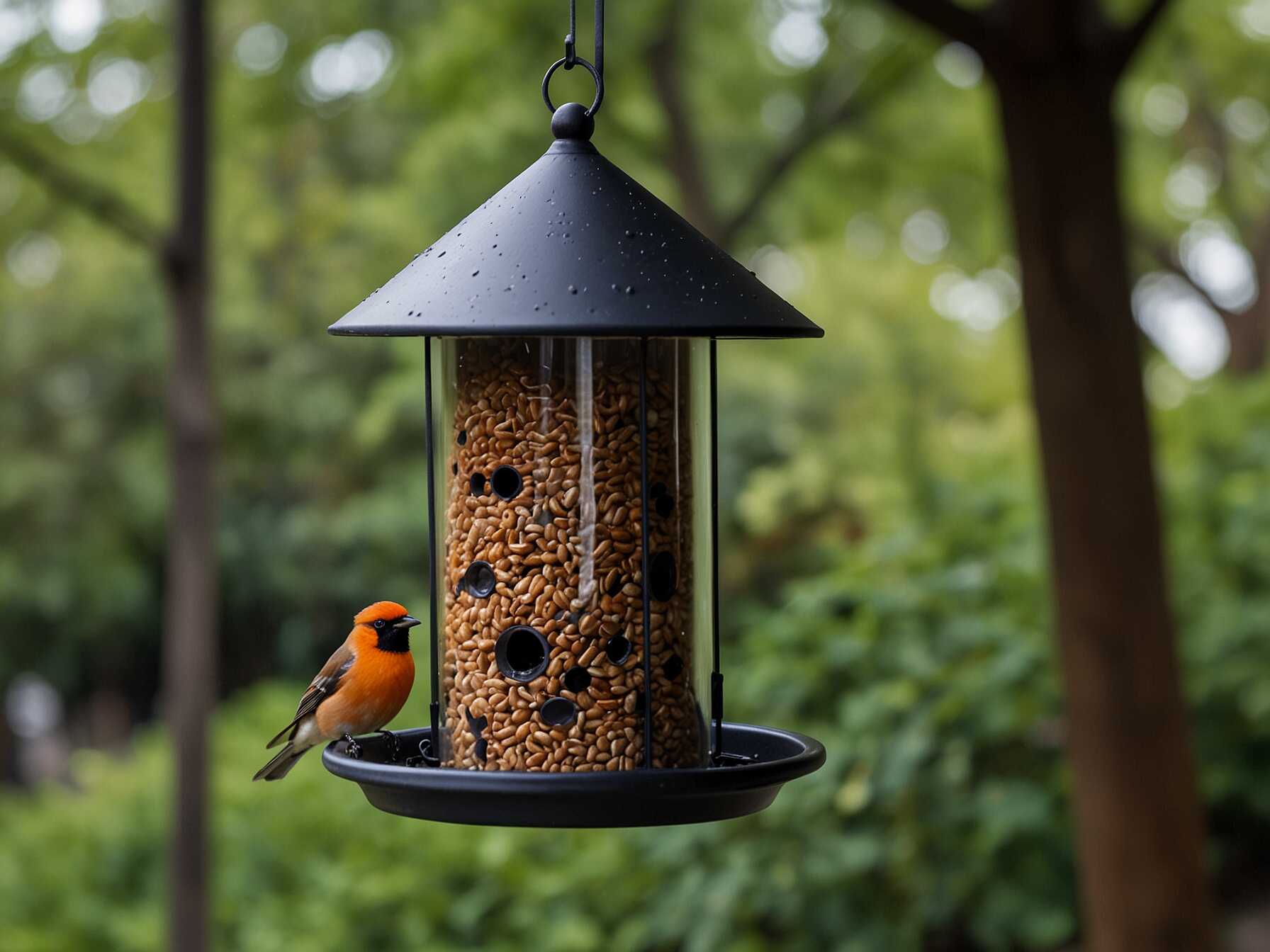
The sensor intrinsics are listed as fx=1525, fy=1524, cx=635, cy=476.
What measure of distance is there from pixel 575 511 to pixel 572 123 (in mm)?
686

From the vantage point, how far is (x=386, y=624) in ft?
10.3

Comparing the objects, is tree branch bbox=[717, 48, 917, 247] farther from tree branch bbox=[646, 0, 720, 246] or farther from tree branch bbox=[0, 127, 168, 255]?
tree branch bbox=[0, 127, 168, 255]

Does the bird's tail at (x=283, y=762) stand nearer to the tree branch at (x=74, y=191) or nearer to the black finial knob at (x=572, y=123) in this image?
the black finial knob at (x=572, y=123)

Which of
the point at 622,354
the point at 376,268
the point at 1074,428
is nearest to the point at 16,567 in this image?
the point at 376,268

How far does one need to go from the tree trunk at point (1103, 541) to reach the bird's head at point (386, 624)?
2.54m

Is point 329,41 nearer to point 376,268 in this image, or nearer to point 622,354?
point 376,268

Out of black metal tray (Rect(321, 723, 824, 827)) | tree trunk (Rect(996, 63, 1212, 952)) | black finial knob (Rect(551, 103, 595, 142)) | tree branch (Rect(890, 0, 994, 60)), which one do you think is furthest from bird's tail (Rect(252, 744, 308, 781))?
tree branch (Rect(890, 0, 994, 60))

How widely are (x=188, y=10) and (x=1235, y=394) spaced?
568 cm

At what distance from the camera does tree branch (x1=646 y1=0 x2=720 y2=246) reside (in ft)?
29.8

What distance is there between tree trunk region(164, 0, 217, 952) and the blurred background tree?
2.14 feet

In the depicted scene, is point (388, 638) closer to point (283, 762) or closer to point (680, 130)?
point (283, 762)

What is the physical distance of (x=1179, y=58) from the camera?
10773 millimetres

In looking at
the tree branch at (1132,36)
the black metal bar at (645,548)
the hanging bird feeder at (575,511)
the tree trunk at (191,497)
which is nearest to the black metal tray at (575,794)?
the hanging bird feeder at (575,511)

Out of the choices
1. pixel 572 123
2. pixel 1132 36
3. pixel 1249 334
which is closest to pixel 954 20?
pixel 1132 36
